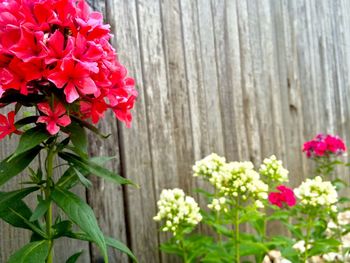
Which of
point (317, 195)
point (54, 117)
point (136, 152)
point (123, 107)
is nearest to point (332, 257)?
point (317, 195)

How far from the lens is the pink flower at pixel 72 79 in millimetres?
1244

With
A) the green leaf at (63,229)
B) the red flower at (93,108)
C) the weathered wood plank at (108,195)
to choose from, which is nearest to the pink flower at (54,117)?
the red flower at (93,108)

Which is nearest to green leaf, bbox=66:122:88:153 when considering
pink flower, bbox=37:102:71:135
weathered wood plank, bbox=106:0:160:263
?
pink flower, bbox=37:102:71:135

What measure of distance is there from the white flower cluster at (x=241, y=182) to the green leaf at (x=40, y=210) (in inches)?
42.0

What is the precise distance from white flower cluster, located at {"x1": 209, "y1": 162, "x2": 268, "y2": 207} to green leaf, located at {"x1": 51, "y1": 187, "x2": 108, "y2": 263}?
1.02 metres

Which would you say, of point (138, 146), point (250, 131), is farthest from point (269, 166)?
point (138, 146)

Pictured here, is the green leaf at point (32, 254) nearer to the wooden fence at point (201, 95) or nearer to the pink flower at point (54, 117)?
the pink flower at point (54, 117)

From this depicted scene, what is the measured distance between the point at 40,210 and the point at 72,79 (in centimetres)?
40

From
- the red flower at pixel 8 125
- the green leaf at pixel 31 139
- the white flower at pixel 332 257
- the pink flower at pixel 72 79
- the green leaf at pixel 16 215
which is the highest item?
the pink flower at pixel 72 79

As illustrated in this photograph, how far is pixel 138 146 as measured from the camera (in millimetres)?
2426

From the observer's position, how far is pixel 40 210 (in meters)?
1.34

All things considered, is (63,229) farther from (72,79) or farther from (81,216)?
(72,79)

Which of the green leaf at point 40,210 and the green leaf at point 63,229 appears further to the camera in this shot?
the green leaf at point 63,229

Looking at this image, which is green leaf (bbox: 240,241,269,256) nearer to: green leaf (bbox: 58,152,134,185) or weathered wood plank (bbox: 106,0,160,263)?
weathered wood plank (bbox: 106,0,160,263)
